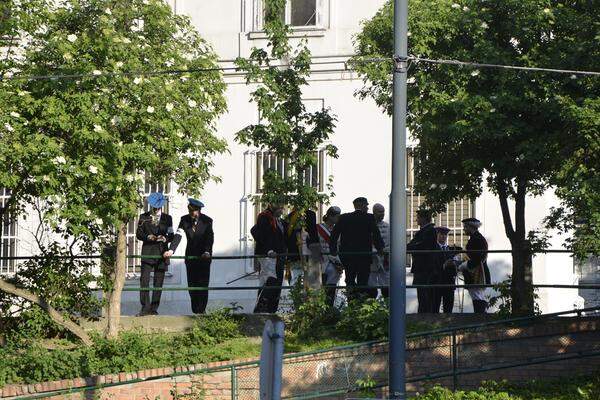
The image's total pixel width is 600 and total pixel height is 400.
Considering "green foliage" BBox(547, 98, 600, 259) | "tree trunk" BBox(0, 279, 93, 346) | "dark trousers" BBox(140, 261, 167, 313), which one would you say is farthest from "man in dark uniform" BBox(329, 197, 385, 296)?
"tree trunk" BBox(0, 279, 93, 346)

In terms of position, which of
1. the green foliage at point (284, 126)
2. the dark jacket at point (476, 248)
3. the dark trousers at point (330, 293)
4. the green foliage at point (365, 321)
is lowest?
the green foliage at point (365, 321)

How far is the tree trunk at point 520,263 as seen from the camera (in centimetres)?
1931

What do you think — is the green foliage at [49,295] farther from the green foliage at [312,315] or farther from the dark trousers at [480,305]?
the dark trousers at [480,305]

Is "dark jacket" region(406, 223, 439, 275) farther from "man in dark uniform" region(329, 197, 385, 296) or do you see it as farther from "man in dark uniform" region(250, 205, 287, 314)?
"man in dark uniform" region(250, 205, 287, 314)

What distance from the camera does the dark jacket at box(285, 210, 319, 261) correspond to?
20.2 m

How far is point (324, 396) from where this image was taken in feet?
55.4

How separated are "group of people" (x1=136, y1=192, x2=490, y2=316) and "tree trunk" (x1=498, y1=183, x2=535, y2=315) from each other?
75cm

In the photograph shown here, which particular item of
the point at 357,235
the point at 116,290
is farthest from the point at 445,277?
the point at 116,290

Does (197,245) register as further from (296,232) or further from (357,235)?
(357,235)

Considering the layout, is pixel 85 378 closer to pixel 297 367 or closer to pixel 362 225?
pixel 297 367

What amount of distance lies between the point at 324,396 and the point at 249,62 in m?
5.36

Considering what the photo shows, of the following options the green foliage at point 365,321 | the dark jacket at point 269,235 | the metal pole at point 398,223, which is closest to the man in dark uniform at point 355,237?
the dark jacket at point 269,235

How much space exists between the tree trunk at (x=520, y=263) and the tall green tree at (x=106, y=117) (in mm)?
4325

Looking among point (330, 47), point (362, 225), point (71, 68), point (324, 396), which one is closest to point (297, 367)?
point (324, 396)
